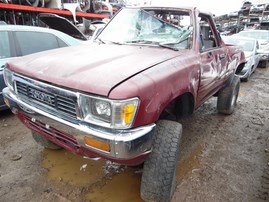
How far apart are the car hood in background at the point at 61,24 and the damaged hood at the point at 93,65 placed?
333 centimetres

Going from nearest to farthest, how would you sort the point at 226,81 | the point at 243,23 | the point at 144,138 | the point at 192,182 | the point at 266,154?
the point at 144,138 → the point at 192,182 → the point at 266,154 → the point at 226,81 → the point at 243,23

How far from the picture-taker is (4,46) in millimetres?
4070

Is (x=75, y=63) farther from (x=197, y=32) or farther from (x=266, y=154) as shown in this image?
(x=266, y=154)

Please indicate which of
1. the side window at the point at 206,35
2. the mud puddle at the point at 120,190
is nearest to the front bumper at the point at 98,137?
the mud puddle at the point at 120,190

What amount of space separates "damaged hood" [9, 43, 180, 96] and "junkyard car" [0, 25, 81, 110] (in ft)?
5.98

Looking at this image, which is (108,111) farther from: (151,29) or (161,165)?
(151,29)

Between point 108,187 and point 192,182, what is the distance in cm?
93

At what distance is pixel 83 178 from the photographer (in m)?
2.75

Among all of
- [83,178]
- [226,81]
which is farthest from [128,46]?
[226,81]

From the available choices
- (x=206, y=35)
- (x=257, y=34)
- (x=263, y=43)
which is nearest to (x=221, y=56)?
(x=206, y=35)

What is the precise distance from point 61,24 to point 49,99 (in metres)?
4.42

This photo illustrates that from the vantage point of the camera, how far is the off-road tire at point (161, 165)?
6.79 ft

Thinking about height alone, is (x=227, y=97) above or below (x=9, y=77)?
below

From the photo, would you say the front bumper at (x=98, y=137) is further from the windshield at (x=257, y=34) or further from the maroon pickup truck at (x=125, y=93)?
the windshield at (x=257, y=34)
